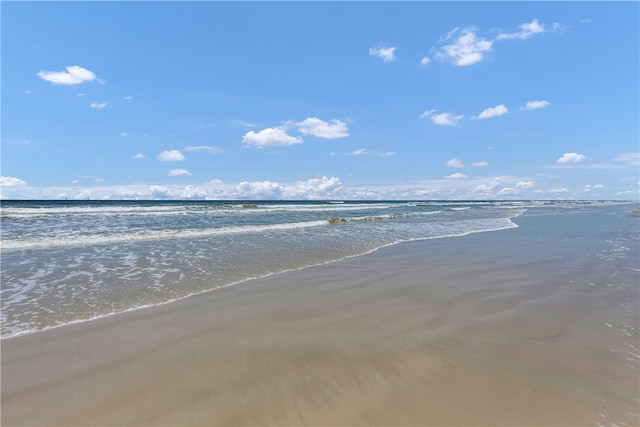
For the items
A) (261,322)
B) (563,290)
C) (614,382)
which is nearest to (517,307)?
(563,290)

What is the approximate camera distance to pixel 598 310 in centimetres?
568

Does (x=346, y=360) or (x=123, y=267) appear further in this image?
Answer: (x=123, y=267)

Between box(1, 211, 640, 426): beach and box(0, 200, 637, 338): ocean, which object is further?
box(0, 200, 637, 338): ocean

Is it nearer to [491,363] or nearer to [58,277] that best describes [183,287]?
[58,277]

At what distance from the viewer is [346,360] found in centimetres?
399

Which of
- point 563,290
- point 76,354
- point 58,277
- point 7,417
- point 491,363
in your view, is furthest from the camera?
point 58,277

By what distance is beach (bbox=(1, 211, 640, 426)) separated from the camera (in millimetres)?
3039

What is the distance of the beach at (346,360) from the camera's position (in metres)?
3.04

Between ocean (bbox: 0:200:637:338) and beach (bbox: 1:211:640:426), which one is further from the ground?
ocean (bbox: 0:200:637:338)

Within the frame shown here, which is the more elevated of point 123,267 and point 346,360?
point 123,267

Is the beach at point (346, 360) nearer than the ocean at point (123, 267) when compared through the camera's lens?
Yes

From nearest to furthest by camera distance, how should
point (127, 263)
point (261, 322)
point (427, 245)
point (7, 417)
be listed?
point (7, 417)
point (261, 322)
point (127, 263)
point (427, 245)

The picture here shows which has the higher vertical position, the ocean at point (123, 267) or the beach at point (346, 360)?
the ocean at point (123, 267)

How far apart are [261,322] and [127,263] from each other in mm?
6711
